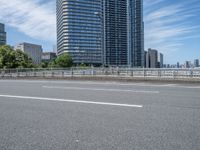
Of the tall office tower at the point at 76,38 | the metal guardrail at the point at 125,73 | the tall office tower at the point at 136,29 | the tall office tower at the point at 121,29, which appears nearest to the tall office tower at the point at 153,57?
the tall office tower at the point at 76,38

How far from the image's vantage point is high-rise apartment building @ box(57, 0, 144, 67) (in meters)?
56.0

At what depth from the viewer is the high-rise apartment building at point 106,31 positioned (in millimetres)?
55969

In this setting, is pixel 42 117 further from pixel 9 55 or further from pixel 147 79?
pixel 9 55

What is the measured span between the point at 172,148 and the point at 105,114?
3.11 metres

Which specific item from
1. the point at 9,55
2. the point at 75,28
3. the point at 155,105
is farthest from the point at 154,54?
the point at 155,105

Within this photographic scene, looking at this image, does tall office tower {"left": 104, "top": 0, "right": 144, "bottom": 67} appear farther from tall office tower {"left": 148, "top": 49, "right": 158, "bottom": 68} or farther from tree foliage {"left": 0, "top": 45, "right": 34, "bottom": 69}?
tall office tower {"left": 148, "top": 49, "right": 158, "bottom": 68}

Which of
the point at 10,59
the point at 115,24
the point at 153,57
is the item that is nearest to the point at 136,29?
the point at 115,24

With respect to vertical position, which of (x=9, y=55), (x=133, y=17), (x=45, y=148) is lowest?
(x=45, y=148)

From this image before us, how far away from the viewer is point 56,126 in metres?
6.43

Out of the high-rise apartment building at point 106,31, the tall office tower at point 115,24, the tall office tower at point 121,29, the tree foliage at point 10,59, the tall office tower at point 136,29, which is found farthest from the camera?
the tree foliage at point 10,59

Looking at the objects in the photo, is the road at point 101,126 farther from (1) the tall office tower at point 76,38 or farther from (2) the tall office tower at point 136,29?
(1) the tall office tower at point 76,38

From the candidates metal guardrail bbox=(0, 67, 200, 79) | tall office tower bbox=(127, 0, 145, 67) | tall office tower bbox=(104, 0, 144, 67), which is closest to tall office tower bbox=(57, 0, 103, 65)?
tall office tower bbox=(127, 0, 145, 67)

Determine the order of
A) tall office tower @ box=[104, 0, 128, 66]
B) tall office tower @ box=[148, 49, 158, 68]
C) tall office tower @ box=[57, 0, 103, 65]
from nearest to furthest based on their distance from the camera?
tall office tower @ box=[104, 0, 128, 66]
tall office tower @ box=[57, 0, 103, 65]
tall office tower @ box=[148, 49, 158, 68]

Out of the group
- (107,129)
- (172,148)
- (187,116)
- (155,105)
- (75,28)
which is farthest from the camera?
(75,28)
